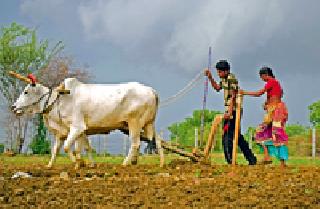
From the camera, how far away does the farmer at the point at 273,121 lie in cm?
1243

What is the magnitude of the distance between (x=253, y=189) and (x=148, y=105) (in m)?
5.93

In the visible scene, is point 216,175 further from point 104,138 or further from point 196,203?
point 104,138

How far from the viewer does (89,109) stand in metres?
13.6

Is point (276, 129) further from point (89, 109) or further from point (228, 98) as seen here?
point (89, 109)

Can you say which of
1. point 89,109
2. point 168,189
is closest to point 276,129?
point 89,109

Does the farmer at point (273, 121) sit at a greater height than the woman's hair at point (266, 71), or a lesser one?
lesser

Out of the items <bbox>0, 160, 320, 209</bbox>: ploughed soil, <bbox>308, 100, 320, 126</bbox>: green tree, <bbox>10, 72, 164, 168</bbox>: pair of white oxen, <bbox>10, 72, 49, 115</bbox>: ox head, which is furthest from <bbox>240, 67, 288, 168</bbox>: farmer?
<bbox>308, 100, 320, 126</bbox>: green tree

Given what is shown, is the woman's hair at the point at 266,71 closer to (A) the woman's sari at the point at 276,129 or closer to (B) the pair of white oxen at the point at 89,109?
(A) the woman's sari at the point at 276,129

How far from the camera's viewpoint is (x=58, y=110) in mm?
13711

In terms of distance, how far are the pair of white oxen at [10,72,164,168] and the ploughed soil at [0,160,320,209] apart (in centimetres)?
245

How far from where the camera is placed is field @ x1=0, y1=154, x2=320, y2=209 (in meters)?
7.32

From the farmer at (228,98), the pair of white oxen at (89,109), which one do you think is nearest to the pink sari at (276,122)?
the farmer at (228,98)

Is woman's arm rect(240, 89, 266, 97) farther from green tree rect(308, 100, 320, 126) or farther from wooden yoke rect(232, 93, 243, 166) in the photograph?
green tree rect(308, 100, 320, 126)

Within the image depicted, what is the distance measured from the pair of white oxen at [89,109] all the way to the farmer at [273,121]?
2078mm
